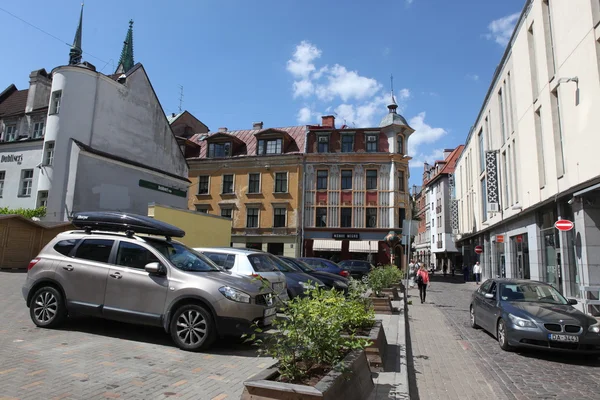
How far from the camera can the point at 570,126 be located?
14430 millimetres

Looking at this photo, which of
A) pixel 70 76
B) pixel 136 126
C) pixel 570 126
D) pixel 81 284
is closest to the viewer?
pixel 81 284

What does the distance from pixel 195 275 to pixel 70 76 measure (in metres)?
22.9

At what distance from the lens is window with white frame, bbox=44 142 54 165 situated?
76.0 ft

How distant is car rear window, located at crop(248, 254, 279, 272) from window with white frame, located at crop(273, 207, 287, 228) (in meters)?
27.9


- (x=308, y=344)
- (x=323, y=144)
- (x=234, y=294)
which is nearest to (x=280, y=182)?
(x=323, y=144)

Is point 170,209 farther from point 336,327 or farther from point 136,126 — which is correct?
point 336,327

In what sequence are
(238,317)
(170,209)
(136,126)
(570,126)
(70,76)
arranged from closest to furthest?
(238,317), (570,126), (170,209), (70,76), (136,126)

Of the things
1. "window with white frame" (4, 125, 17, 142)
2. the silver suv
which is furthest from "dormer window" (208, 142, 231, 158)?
the silver suv

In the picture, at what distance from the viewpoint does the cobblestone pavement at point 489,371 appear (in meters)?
5.56

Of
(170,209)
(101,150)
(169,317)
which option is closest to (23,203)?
(101,150)

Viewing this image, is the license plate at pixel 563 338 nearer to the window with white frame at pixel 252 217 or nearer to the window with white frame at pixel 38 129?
the window with white frame at pixel 38 129

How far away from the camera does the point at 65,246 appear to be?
7473 mm

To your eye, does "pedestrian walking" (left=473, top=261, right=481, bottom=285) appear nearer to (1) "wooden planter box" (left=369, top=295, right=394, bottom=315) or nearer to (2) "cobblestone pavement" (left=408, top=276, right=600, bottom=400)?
(1) "wooden planter box" (left=369, top=295, right=394, bottom=315)

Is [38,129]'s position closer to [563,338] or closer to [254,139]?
[254,139]
